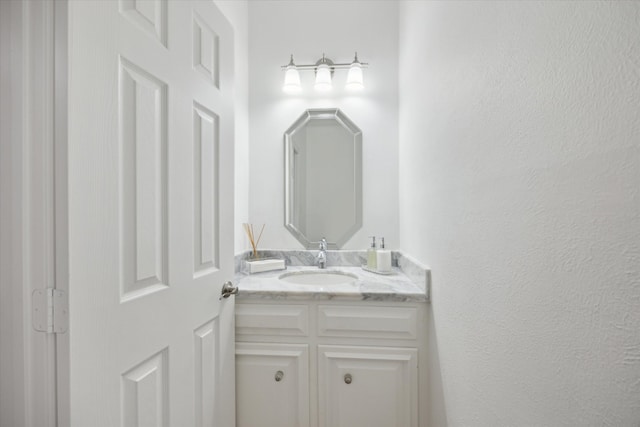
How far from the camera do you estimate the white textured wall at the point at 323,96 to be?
1858 millimetres

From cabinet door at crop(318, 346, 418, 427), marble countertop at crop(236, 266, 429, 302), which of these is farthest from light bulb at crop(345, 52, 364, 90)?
cabinet door at crop(318, 346, 418, 427)

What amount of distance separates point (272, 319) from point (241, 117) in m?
1.19

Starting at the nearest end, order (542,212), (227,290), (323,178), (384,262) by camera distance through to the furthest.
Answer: (542,212), (227,290), (384,262), (323,178)

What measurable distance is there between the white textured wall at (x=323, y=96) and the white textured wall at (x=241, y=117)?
5 centimetres

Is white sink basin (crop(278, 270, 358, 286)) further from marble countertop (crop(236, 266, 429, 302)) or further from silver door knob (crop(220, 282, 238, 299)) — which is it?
silver door knob (crop(220, 282, 238, 299))

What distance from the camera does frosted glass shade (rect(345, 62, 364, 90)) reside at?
179 cm

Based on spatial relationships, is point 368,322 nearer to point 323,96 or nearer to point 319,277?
point 319,277

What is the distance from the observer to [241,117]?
5.84ft

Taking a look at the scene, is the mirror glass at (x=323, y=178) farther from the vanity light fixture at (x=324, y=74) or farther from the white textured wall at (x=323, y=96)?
the vanity light fixture at (x=324, y=74)

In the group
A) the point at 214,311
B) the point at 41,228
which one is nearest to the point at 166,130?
the point at 41,228

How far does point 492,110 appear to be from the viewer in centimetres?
68

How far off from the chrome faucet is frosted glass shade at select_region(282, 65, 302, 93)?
0.96 meters

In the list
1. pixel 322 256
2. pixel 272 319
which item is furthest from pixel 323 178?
pixel 272 319

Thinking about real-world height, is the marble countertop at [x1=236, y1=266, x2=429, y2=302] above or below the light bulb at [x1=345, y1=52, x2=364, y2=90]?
below
